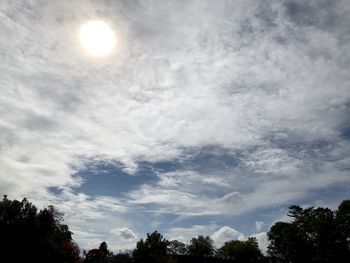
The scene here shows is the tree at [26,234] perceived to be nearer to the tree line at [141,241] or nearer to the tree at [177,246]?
the tree line at [141,241]

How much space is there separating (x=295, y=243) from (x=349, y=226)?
23226mm

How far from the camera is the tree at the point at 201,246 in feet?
368

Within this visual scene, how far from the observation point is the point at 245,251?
102 metres

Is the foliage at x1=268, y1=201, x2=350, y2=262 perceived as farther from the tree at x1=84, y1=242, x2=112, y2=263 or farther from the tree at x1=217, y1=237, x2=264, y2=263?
the tree at x1=84, y1=242, x2=112, y2=263

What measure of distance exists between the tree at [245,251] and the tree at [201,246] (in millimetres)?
6713

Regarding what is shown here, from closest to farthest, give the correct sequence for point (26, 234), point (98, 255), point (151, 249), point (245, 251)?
point (26, 234)
point (151, 249)
point (98, 255)
point (245, 251)

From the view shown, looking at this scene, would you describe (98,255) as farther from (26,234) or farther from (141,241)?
(26,234)

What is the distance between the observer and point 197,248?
112812 mm

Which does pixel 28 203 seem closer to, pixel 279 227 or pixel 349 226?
pixel 349 226

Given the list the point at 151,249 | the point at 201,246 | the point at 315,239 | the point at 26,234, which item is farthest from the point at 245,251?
the point at 26,234

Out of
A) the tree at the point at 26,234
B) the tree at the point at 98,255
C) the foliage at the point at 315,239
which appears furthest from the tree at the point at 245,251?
the tree at the point at 26,234

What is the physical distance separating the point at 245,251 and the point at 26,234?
3206 inches

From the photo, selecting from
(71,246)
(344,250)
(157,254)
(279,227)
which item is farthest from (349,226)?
(71,246)

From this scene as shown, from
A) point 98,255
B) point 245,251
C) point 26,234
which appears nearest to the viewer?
point 26,234
